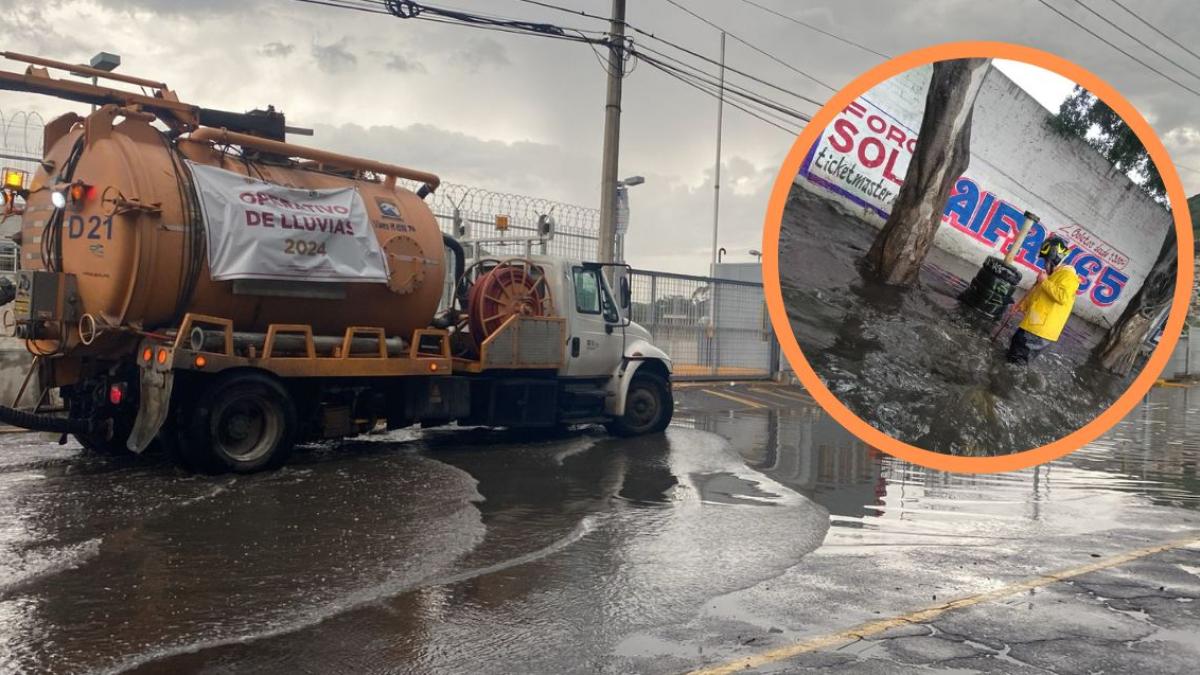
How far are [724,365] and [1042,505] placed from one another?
1346 centimetres

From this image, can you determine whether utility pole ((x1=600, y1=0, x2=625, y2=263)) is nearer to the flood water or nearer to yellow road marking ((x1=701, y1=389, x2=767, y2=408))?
yellow road marking ((x1=701, y1=389, x2=767, y2=408))

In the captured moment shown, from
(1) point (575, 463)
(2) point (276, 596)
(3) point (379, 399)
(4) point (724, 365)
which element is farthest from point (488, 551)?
(4) point (724, 365)

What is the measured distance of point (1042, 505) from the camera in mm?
7953

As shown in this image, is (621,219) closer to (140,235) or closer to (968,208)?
A: (140,235)

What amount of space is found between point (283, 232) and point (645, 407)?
18.4 ft

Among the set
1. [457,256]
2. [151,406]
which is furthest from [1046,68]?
[457,256]

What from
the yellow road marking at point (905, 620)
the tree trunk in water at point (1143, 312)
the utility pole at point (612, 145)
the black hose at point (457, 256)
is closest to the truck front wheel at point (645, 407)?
the black hose at point (457, 256)

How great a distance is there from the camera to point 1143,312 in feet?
6.01

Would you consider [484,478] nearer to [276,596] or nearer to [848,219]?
[276,596]

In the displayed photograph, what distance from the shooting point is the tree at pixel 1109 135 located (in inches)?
72.5

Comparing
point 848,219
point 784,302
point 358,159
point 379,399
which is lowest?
point 379,399

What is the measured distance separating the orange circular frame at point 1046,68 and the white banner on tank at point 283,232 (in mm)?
7568

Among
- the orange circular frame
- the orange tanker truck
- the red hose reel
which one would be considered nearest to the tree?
the orange circular frame

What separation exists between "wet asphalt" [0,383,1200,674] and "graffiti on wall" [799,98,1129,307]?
2671 millimetres
